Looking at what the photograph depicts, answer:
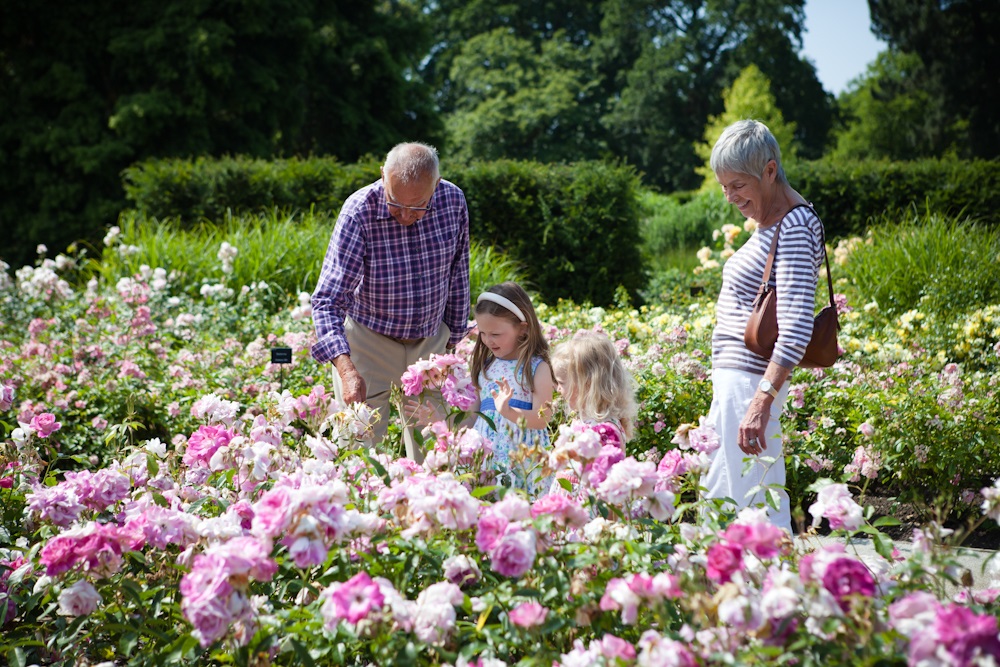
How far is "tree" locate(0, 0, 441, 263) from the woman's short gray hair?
13703 millimetres

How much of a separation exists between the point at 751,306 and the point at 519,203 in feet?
20.3

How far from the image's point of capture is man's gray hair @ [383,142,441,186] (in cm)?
291

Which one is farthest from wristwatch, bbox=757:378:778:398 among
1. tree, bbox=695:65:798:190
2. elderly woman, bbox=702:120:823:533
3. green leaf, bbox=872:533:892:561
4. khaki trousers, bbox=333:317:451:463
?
tree, bbox=695:65:798:190

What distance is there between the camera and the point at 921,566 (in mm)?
1415

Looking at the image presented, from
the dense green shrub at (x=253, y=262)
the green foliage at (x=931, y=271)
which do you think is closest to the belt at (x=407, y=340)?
the dense green shrub at (x=253, y=262)

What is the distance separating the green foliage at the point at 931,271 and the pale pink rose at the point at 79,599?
17.2 ft

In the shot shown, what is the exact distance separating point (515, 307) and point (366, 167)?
600 cm

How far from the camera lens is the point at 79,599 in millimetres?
1651

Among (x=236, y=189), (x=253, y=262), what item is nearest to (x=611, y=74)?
(x=236, y=189)

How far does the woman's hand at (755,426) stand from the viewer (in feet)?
7.71

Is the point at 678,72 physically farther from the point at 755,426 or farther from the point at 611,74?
the point at 755,426

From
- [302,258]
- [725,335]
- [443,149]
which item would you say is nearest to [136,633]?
[725,335]

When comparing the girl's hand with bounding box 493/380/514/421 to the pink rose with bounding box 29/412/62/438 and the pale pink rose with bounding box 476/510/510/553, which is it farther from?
the pink rose with bounding box 29/412/62/438

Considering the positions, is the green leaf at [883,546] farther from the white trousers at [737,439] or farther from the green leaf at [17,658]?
the green leaf at [17,658]
